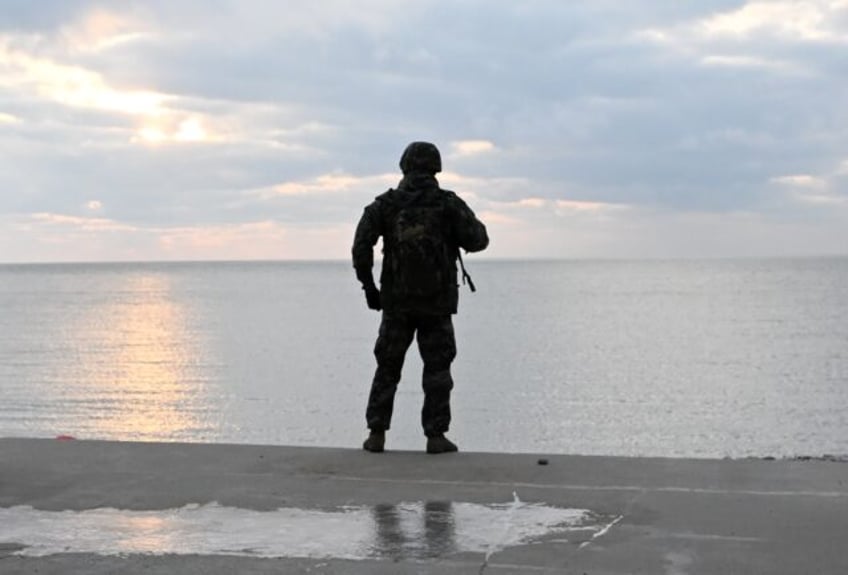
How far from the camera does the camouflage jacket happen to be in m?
8.16

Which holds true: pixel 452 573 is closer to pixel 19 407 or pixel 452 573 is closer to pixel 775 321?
pixel 19 407

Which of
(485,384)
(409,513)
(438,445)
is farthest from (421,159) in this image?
(485,384)

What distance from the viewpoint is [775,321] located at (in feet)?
248

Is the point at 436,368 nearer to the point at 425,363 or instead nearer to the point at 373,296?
the point at 425,363

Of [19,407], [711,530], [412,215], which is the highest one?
[412,215]

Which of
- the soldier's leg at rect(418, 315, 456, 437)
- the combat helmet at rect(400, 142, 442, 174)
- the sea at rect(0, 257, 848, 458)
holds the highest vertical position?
the combat helmet at rect(400, 142, 442, 174)

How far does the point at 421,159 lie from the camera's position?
26.8ft

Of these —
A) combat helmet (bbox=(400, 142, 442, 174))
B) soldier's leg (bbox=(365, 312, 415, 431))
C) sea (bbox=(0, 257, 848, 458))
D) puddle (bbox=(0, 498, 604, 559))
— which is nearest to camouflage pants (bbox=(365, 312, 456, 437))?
soldier's leg (bbox=(365, 312, 415, 431))

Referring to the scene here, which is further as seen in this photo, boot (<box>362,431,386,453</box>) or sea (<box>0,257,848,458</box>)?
sea (<box>0,257,848,458</box>)

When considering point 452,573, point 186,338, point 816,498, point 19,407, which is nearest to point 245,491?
point 452,573

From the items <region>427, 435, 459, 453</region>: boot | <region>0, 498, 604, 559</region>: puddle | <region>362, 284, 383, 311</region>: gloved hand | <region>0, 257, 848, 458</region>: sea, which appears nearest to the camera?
<region>0, 498, 604, 559</region>: puddle

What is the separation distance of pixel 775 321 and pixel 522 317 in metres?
19.6

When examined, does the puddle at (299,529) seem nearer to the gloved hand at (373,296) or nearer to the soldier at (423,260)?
the soldier at (423,260)

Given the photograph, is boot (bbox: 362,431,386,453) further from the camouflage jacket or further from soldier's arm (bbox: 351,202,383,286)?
soldier's arm (bbox: 351,202,383,286)
